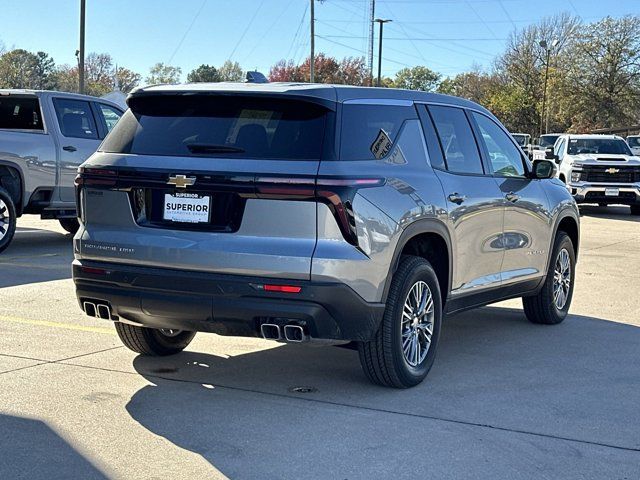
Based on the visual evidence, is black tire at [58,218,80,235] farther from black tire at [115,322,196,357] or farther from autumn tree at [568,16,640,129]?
autumn tree at [568,16,640,129]

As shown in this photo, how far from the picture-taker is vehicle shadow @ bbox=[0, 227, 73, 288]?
32.4 ft

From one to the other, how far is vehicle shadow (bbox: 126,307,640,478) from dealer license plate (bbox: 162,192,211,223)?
1.08m

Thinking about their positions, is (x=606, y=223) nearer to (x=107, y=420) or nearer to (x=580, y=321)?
(x=580, y=321)

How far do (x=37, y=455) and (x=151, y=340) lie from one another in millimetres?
1896

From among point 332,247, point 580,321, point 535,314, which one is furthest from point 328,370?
point 580,321

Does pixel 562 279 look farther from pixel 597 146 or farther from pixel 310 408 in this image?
pixel 597 146

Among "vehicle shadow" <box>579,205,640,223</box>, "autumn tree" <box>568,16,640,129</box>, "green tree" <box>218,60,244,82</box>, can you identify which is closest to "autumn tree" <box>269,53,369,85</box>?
"green tree" <box>218,60,244,82</box>

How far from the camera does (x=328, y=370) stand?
20.3ft

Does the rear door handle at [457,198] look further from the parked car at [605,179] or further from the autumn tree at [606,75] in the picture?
the autumn tree at [606,75]

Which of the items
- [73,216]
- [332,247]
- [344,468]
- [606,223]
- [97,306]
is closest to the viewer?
[344,468]

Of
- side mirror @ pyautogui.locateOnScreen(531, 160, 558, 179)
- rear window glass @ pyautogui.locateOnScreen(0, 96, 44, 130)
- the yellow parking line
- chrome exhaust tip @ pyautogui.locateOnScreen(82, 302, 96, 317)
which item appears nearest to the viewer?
chrome exhaust tip @ pyautogui.locateOnScreen(82, 302, 96, 317)

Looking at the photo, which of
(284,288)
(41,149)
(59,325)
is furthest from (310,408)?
(41,149)

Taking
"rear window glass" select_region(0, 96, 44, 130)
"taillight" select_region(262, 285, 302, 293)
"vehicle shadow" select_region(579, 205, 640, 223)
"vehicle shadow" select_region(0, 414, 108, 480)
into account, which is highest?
"rear window glass" select_region(0, 96, 44, 130)

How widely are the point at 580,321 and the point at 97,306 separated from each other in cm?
466
